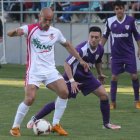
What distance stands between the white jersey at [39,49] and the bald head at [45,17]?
119 mm

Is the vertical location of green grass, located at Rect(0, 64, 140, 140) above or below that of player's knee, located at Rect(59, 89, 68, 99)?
below

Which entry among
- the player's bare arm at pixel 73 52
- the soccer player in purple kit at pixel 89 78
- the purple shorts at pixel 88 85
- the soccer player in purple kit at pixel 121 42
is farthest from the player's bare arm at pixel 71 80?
the soccer player in purple kit at pixel 121 42

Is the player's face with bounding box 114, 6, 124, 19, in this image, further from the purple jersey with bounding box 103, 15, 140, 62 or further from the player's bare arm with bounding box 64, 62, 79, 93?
the player's bare arm with bounding box 64, 62, 79, 93

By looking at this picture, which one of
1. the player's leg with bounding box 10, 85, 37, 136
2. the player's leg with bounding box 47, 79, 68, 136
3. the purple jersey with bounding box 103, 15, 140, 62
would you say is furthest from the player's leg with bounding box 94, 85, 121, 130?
the purple jersey with bounding box 103, 15, 140, 62

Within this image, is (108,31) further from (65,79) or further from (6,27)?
(6,27)

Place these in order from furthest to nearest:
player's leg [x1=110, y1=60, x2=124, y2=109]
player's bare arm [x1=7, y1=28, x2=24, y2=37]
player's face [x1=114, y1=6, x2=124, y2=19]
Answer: player's leg [x1=110, y1=60, x2=124, y2=109] → player's face [x1=114, y1=6, x2=124, y2=19] → player's bare arm [x1=7, y1=28, x2=24, y2=37]

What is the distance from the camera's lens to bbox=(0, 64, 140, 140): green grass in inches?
443

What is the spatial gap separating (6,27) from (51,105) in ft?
65.7

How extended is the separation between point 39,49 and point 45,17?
0.56 metres

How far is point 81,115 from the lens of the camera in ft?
46.0

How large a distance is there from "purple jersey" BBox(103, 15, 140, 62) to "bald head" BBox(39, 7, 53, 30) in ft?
14.0

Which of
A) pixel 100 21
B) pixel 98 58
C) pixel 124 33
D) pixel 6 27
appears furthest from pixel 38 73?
pixel 6 27

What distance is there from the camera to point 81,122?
1295cm

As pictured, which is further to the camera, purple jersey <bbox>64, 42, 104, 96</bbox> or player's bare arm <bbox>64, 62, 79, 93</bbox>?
purple jersey <bbox>64, 42, 104, 96</bbox>
